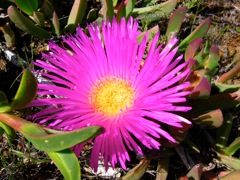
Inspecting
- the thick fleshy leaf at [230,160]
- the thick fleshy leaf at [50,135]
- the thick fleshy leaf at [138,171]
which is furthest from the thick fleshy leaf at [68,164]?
the thick fleshy leaf at [230,160]

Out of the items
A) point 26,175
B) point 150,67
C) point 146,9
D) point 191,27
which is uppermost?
point 146,9

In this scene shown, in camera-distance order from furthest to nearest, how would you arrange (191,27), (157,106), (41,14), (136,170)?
1. (191,27)
2. (41,14)
3. (136,170)
4. (157,106)

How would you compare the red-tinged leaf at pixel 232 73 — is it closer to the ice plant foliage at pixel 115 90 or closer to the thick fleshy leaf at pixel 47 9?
the ice plant foliage at pixel 115 90

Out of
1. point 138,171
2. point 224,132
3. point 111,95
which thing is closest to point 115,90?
point 111,95

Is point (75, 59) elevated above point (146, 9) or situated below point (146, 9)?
below

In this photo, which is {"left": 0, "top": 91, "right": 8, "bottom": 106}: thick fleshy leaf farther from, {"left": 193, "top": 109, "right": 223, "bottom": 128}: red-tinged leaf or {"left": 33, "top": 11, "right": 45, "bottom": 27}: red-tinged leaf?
{"left": 193, "top": 109, "right": 223, "bottom": 128}: red-tinged leaf

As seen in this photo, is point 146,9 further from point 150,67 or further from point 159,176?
point 159,176

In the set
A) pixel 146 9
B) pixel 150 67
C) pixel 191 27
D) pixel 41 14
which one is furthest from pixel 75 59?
pixel 191 27

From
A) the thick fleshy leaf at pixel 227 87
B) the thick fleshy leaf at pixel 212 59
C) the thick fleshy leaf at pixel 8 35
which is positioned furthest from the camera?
the thick fleshy leaf at pixel 8 35
